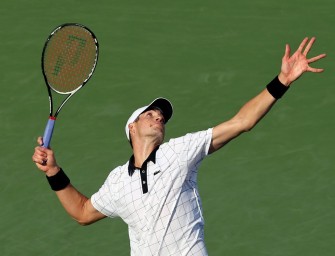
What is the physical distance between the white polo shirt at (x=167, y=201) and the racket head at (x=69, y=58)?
1648mm

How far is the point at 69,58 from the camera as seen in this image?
12289 mm

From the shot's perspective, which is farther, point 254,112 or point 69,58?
point 69,58

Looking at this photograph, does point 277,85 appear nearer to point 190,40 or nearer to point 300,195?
point 300,195

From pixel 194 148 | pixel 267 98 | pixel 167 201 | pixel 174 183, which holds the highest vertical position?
pixel 267 98

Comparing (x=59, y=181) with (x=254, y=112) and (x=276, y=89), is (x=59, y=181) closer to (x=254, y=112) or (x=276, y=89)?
(x=254, y=112)

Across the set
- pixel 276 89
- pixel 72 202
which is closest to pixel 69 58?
pixel 72 202

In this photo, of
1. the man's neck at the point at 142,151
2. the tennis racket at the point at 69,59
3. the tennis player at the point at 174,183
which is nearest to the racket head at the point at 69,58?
the tennis racket at the point at 69,59

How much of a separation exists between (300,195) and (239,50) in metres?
2.97

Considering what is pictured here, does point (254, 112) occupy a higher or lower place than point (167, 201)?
higher

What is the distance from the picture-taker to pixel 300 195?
14.4m

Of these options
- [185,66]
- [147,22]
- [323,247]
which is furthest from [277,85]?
[147,22]

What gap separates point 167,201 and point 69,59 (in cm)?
256

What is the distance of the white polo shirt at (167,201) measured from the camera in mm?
10234

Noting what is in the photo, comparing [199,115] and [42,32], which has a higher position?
[42,32]
